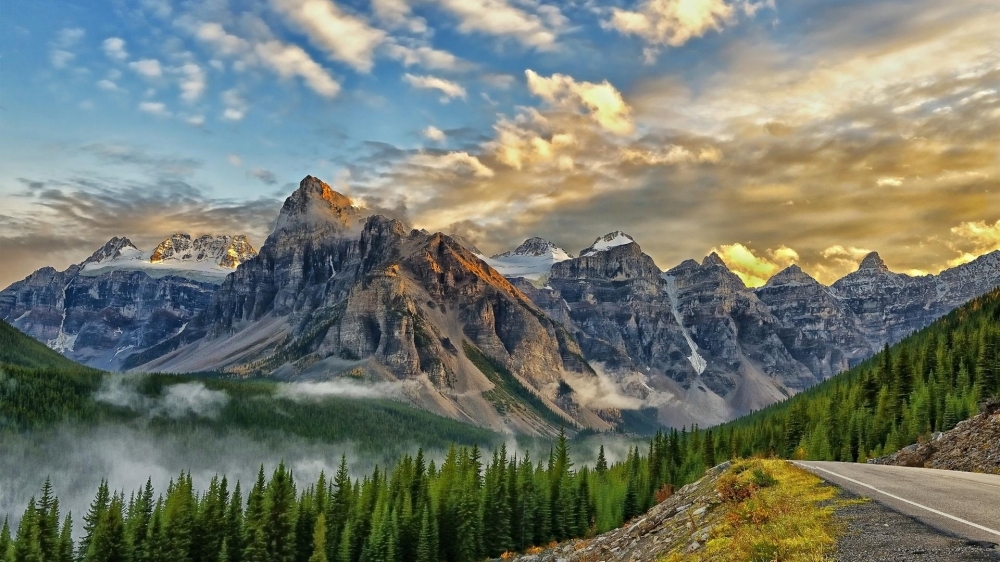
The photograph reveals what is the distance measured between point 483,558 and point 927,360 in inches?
3365

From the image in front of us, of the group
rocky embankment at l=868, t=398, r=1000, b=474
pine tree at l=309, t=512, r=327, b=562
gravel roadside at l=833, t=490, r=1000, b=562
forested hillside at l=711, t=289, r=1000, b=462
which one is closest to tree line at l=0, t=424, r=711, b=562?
pine tree at l=309, t=512, r=327, b=562

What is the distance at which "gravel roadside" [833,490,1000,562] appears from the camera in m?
15.6

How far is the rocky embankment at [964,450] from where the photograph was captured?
49.4 m

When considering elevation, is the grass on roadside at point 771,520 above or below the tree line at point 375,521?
above

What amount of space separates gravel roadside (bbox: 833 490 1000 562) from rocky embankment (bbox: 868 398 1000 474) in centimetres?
3273

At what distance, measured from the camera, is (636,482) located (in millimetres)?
110875

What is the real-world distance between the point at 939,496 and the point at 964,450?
35499mm

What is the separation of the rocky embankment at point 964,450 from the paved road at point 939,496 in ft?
63.1

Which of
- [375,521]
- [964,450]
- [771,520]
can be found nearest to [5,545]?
[375,521]

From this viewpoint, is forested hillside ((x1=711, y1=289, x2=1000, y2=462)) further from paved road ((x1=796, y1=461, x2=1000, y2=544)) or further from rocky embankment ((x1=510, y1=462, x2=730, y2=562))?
paved road ((x1=796, y1=461, x2=1000, y2=544))

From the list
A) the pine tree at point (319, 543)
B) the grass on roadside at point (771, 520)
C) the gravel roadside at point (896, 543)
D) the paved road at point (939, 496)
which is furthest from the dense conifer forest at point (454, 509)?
the gravel roadside at point (896, 543)

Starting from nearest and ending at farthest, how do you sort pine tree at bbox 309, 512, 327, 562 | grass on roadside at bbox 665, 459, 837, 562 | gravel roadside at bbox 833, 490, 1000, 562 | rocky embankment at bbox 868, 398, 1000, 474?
gravel roadside at bbox 833, 490, 1000, 562 < grass on roadside at bbox 665, 459, 837, 562 < rocky embankment at bbox 868, 398, 1000, 474 < pine tree at bbox 309, 512, 327, 562

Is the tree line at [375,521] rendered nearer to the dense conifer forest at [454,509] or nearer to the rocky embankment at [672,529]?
the dense conifer forest at [454,509]

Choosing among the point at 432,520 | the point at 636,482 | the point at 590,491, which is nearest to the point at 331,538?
the point at 432,520
